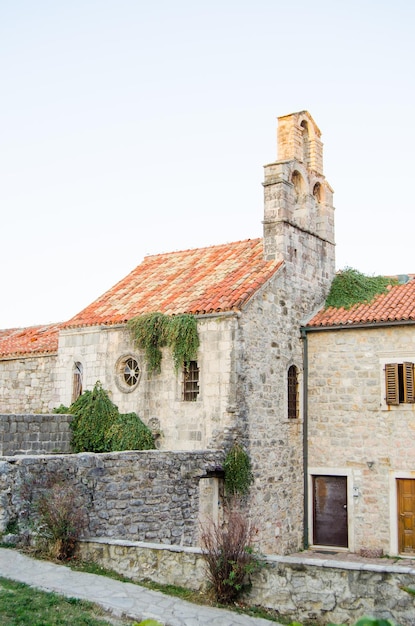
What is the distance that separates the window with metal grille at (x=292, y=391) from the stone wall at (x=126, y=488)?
13.0 feet

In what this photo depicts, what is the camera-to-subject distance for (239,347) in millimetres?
15781

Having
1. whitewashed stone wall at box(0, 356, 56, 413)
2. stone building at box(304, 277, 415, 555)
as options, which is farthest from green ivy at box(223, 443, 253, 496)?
whitewashed stone wall at box(0, 356, 56, 413)

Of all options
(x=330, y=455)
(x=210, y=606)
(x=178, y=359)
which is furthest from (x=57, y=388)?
(x=210, y=606)

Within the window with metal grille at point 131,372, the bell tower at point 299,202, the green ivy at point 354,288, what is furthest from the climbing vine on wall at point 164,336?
the green ivy at point 354,288

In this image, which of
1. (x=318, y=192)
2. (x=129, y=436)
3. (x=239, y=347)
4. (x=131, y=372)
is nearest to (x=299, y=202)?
(x=318, y=192)

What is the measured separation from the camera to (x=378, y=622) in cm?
244

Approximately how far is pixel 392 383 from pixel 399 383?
6.4 inches

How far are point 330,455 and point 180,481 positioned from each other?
17.7 feet

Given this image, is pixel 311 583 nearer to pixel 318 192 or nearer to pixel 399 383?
pixel 399 383

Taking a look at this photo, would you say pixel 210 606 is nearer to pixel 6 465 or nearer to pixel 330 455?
pixel 6 465

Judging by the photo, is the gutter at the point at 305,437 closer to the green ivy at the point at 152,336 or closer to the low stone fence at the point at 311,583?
the green ivy at the point at 152,336

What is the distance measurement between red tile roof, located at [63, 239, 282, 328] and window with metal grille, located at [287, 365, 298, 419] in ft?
8.86

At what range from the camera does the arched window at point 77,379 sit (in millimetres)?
18587

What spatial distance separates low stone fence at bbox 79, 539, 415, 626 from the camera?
7.76 m
